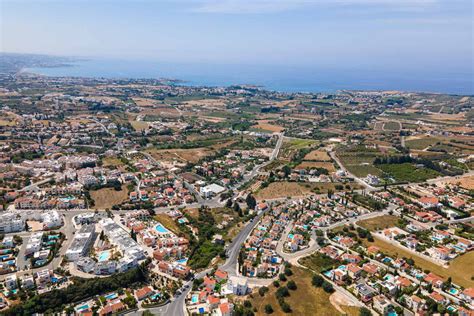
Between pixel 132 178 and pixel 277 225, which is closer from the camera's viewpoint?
pixel 277 225

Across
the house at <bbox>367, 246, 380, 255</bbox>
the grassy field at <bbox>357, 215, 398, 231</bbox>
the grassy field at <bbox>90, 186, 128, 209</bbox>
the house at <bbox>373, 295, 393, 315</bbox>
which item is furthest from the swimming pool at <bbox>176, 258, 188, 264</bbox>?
the grassy field at <bbox>357, 215, 398, 231</bbox>

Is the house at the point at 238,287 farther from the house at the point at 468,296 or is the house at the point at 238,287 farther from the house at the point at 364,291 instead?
the house at the point at 468,296

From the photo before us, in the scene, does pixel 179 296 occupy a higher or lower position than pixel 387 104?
lower

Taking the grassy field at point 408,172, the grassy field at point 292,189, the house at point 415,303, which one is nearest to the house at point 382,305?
the house at point 415,303

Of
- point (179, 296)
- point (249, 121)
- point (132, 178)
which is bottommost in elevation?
point (179, 296)

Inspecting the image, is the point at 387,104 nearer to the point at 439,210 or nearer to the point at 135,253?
the point at 439,210

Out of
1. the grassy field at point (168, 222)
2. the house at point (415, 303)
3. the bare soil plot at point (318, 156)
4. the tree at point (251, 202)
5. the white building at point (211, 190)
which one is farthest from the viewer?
the bare soil plot at point (318, 156)

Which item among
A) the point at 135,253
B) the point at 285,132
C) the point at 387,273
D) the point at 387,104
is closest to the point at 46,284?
the point at 135,253
